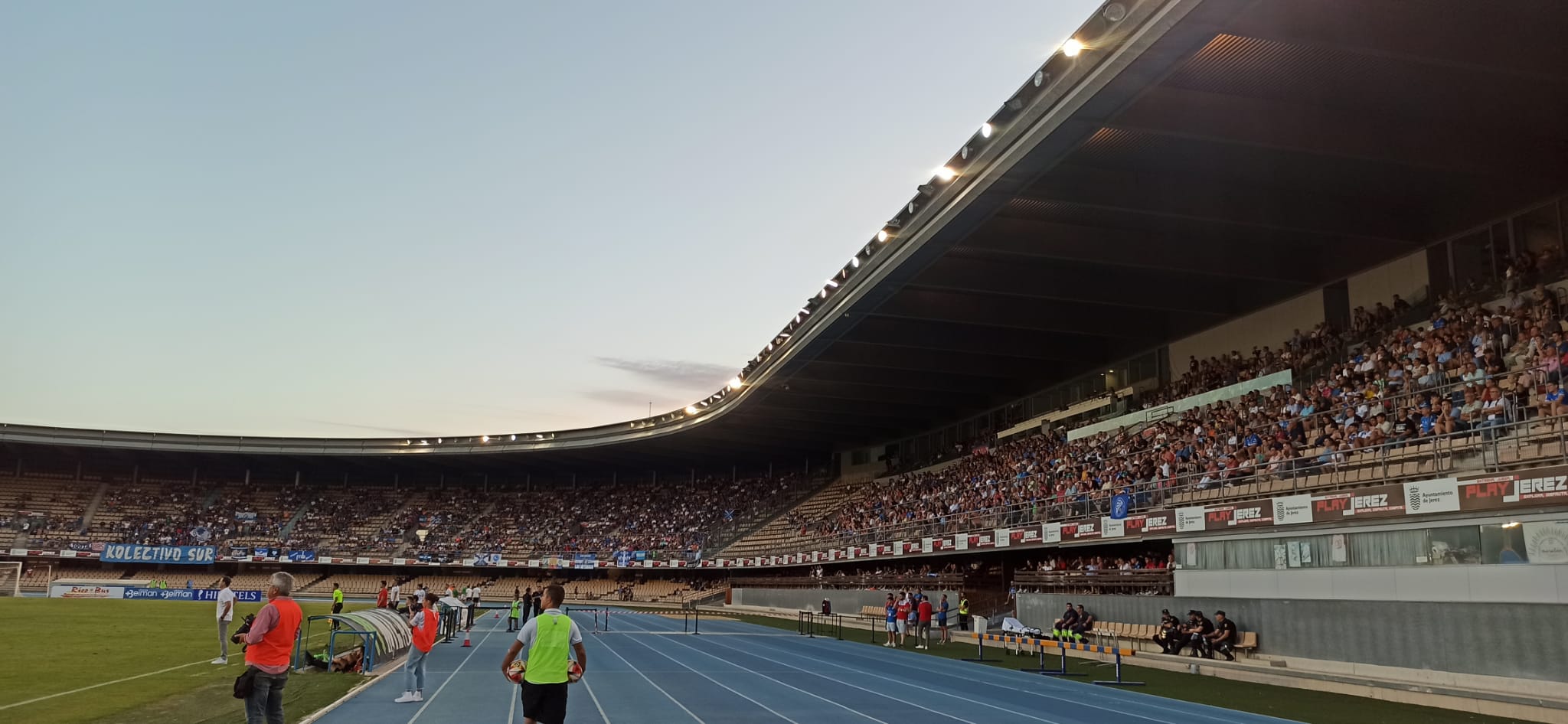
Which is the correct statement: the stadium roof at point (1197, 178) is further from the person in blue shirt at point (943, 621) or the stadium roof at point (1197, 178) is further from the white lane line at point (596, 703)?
the white lane line at point (596, 703)

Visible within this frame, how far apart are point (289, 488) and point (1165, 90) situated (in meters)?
75.3

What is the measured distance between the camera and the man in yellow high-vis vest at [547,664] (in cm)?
862

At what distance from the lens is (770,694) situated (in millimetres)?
16688

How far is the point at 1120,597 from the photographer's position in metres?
24.4

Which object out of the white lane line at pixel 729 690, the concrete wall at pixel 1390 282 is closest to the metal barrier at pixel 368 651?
the white lane line at pixel 729 690

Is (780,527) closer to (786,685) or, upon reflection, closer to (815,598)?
→ (815,598)

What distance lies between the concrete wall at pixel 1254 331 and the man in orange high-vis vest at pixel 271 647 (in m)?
28.0

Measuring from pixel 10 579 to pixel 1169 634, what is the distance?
199 feet

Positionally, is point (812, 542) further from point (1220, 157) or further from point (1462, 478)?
point (1462, 478)

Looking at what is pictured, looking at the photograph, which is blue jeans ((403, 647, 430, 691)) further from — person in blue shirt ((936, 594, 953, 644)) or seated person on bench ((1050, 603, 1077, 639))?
person in blue shirt ((936, 594, 953, 644))

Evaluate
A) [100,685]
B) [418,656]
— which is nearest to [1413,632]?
[418,656]

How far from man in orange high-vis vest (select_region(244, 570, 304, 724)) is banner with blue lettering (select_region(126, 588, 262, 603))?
50573 millimetres

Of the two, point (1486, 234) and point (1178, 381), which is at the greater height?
point (1486, 234)

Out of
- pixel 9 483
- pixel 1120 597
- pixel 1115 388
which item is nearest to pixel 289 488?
pixel 9 483
